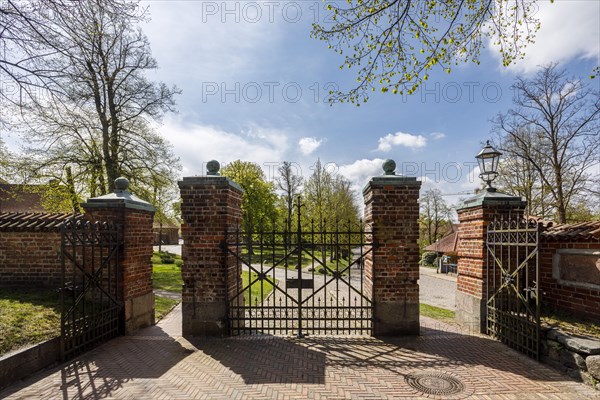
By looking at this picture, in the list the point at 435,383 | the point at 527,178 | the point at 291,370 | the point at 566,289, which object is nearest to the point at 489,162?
the point at 566,289

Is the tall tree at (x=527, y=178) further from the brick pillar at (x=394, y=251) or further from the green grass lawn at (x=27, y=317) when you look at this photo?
the green grass lawn at (x=27, y=317)

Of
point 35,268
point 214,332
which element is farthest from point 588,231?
point 35,268

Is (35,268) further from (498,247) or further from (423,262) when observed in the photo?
(423,262)

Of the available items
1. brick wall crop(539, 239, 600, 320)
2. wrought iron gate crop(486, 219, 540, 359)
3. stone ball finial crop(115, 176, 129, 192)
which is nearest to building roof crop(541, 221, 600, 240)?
brick wall crop(539, 239, 600, 320)

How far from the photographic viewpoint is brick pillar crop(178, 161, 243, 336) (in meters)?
5.59

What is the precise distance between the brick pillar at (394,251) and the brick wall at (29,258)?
6.84 meters

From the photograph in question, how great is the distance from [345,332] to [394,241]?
2.11m

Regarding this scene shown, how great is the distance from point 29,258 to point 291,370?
20.7 feet

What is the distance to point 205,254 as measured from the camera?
18.5 ft

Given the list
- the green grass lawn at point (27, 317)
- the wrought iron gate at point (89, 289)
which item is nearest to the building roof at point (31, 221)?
the wrought iron gate at point (89, 289)

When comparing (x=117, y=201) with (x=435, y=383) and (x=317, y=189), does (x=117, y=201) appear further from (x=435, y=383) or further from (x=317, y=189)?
(x=317, y=189)

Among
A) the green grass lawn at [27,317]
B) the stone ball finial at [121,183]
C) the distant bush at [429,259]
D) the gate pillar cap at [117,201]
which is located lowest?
the distant bush at [429,259]

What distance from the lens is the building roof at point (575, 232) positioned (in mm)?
4654

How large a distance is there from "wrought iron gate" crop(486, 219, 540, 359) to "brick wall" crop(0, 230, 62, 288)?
29.3ft
